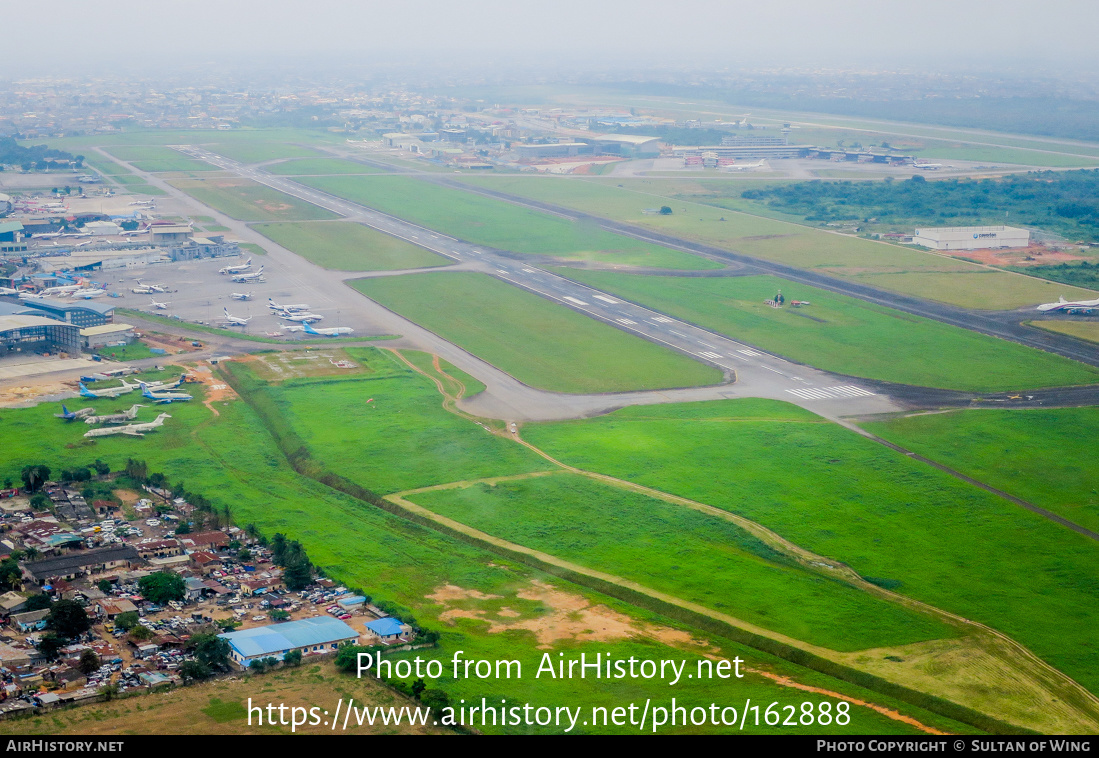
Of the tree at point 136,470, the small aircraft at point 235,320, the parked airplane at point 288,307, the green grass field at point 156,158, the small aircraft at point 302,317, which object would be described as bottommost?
the tree at point 136,470

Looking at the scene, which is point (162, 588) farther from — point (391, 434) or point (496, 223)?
point (496, 223)

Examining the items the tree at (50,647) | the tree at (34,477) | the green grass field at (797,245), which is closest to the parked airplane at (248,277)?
the green grass field at (797,245)

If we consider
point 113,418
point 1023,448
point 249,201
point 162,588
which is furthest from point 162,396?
point 249,201

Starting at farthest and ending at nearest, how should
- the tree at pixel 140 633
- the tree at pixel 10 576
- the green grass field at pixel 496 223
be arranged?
the green grass field at pixel 496 223, the tree at pixel 10 576, the tree at pixel 140 633

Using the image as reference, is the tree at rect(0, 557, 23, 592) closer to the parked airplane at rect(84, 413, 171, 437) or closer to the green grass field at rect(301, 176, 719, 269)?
the parked airplane at rect(84, 413, 171, 437)

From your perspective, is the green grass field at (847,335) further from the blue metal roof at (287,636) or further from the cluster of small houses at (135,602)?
the blue metal roof at (287,636)
